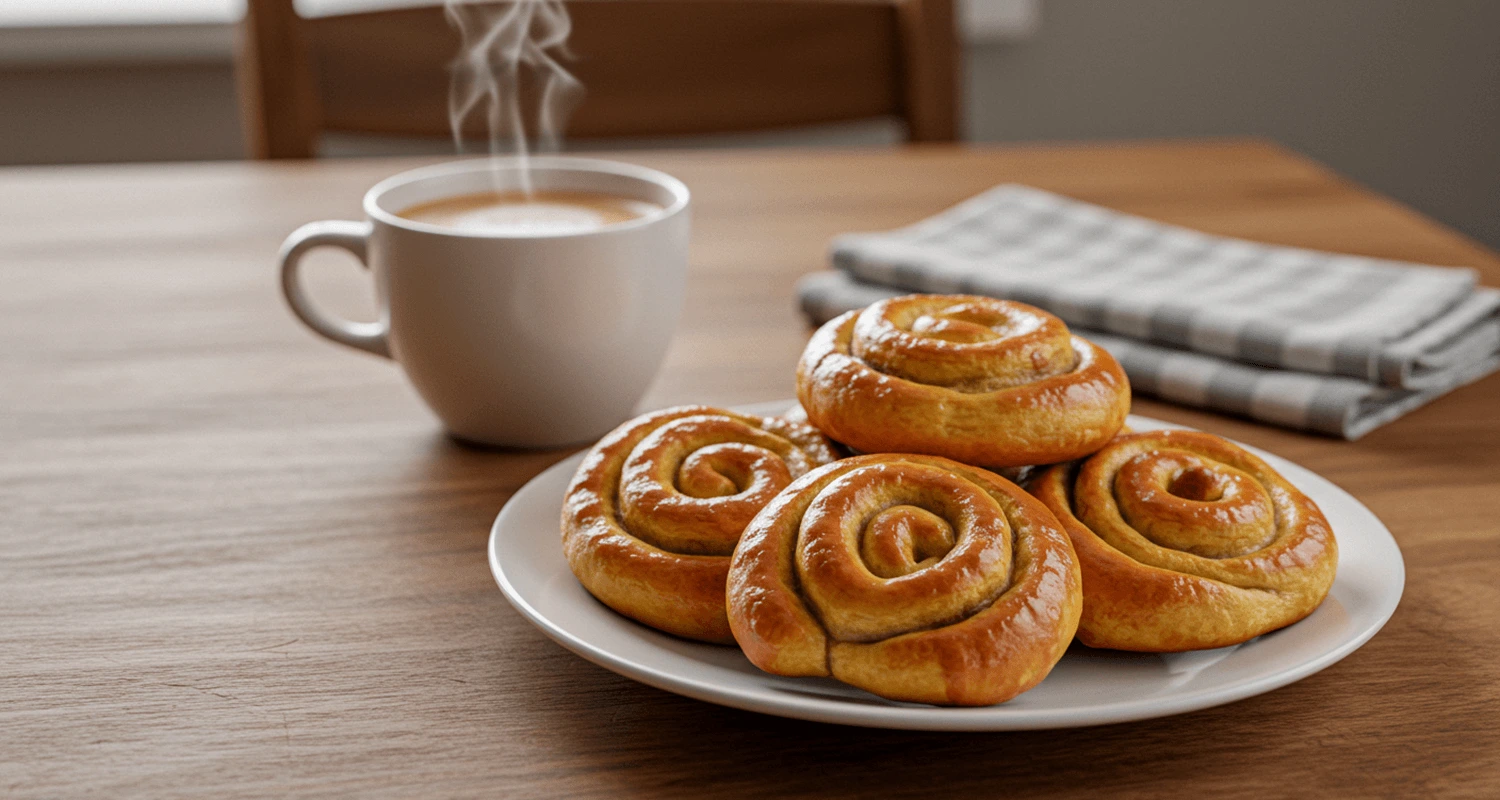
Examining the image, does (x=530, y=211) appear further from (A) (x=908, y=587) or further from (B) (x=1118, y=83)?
(B) (x=1118, y=83)

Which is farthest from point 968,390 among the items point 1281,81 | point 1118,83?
point 1281,81

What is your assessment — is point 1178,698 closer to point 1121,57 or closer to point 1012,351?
point 1012,351

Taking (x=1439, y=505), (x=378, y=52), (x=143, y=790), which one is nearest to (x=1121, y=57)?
(x=378, y=52)

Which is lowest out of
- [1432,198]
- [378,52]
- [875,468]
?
[1432,198]

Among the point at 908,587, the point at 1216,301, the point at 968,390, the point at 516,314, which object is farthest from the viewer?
the point at 1216,301

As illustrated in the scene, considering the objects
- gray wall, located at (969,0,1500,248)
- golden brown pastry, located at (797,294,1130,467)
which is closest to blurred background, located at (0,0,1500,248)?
gray wall, located at (969,0,1500,248)

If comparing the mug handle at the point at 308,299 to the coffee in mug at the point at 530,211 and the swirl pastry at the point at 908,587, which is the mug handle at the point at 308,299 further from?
the swirl pastry at the point at 908,587

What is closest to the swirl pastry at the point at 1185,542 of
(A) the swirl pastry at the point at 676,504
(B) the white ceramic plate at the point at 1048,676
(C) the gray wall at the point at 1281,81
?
(B) the white ceramic plate at the point at 1048,676
